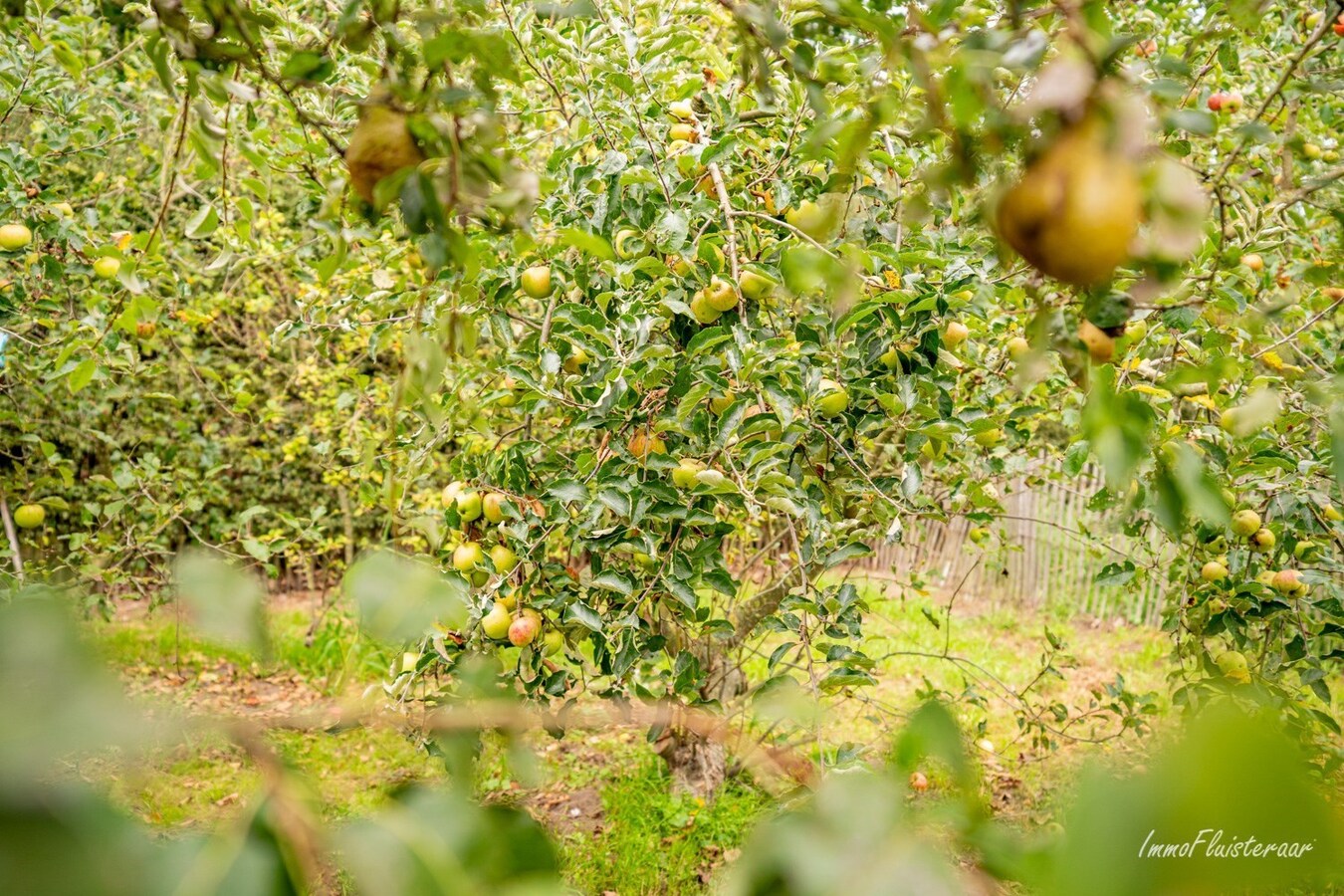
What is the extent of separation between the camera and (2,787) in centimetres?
21

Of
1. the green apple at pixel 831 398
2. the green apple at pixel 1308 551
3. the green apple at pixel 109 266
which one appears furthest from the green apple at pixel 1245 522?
the green apple at pixel 109 266

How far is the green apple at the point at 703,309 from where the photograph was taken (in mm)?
1652

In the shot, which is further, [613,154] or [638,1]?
[638,1]

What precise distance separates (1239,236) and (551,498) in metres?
1.78

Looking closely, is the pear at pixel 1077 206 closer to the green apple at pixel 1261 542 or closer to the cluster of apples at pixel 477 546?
the cluster of apples at pixel 477 546

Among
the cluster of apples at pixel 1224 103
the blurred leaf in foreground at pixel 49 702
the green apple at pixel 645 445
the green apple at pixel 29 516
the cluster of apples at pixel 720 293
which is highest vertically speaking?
the cluster of apples at pixel 1224 103

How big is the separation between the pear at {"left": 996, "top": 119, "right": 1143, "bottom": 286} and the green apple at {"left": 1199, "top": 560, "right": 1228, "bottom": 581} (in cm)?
189

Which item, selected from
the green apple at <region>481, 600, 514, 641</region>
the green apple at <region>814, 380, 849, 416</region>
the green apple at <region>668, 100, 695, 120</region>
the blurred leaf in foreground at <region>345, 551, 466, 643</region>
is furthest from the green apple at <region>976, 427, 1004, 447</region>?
the blurred leaf in foreground at <region>345, 551, 466, 643</region>

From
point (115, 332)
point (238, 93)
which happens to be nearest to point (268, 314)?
point (115, 332)

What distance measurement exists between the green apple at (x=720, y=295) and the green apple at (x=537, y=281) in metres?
0.36

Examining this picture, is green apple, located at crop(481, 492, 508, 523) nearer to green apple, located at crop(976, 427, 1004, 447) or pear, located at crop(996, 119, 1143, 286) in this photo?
green apple, located at crop(976, 427, 1004, 447)

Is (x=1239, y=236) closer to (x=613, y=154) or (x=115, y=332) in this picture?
(x=613, y=154)

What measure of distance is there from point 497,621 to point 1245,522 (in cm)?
178

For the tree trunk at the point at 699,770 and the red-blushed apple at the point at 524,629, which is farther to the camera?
the tree trunk at the point at 699,770
